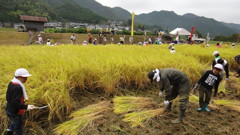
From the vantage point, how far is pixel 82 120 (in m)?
2.41

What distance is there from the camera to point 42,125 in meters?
2.42

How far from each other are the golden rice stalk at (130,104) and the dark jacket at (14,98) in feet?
4.84

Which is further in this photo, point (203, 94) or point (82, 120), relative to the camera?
point (203, 94)

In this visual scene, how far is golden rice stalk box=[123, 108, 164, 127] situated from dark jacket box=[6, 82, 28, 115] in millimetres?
1532

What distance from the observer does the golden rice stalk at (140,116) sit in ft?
8.05

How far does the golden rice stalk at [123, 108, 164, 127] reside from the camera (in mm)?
2455

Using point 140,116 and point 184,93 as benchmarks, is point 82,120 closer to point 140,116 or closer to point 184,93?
point 140,116

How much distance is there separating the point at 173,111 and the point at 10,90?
2.69m

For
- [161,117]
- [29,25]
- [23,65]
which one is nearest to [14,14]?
[29,25]

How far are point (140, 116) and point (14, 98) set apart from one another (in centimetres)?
186

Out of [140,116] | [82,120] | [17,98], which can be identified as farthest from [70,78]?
[140,116]

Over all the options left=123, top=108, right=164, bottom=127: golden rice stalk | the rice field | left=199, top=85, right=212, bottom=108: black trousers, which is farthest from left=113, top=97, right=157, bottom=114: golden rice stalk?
left=199, top=85, right=212, bottom=108: black trousers

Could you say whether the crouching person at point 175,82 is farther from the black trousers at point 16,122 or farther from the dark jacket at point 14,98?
the black trousers at point 16,122

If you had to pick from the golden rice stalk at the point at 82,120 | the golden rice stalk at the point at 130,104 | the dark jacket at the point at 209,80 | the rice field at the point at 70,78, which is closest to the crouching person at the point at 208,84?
the dark jacket at the point at 209,80
